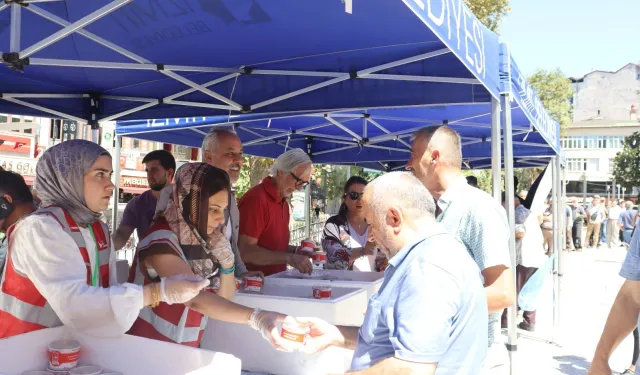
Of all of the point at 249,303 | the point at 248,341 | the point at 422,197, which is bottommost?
the point at 248,341

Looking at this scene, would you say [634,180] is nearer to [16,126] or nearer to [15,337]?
[16,126]

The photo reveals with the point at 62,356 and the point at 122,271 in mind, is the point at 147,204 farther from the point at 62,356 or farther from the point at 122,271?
the point at 62,356

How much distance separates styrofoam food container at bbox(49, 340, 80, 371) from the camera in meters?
1.68

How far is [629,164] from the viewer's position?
37406 mm

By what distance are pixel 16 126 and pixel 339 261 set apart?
239 inches

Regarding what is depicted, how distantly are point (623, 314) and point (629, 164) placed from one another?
4078 cm

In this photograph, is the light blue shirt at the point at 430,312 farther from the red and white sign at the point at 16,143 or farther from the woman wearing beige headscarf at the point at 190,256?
the red and white sign at the point at 16,143

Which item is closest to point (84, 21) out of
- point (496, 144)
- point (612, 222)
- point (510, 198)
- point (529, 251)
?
point (496, 144)

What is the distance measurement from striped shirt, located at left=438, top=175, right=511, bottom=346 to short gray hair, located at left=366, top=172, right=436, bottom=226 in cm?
69

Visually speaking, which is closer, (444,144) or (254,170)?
(444,144)

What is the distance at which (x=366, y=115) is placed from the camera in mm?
5926

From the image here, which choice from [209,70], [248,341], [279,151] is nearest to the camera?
[248,341]

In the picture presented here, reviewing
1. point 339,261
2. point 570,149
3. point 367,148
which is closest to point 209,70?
point 339,261

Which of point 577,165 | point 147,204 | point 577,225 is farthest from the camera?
point 577,165
